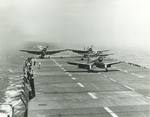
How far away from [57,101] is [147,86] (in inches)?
613

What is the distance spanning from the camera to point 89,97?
34.2 metres

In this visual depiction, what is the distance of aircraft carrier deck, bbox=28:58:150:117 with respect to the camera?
1087 inches

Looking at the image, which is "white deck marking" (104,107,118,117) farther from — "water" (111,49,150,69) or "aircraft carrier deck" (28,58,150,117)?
"water" (111,49,150,69)

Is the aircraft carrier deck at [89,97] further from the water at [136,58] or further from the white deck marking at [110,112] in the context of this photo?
the water at [136,58]

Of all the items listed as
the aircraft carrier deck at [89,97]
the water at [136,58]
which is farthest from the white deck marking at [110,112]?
the water at [136,58]

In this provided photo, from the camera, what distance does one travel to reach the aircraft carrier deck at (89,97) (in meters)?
27.6

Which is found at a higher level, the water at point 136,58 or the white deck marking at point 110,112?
the white deck marking at point 110,112

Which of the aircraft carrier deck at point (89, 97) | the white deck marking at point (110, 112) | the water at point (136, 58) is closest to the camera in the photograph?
the white deck marking at point (110, 112)

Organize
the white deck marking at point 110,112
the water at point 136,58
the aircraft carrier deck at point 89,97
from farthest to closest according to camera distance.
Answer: the water at point 136,58 → the aircraft carrier deck at point 89,97 → the white deck marking at point 110,112

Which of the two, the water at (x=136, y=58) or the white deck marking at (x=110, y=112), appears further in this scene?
the water at (x=136, y=58)

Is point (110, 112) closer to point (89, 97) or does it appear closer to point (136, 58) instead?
point (89, 97)

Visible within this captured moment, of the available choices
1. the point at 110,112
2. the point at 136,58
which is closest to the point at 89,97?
the point at 110,112

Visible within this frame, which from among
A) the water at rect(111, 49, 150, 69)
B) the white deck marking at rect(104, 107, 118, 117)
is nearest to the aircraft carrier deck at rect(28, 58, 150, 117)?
the white deck marking at rect(104, 107, 118, 117)

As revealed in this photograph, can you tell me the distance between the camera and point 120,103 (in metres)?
31.1
